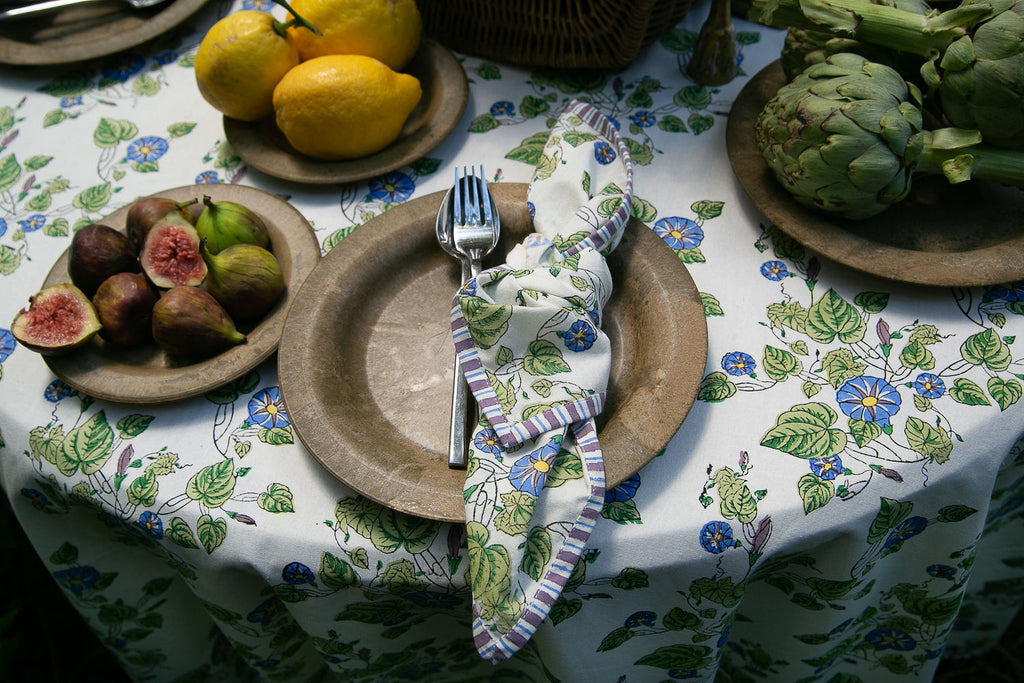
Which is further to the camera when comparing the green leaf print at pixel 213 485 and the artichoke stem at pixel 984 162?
the artichoke stem at pixel 984 162

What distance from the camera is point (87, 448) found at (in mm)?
747

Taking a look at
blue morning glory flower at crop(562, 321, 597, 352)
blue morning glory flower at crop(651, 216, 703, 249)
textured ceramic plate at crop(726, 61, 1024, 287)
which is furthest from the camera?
blue morning glory flower at crop(651, 216, 703, 249)

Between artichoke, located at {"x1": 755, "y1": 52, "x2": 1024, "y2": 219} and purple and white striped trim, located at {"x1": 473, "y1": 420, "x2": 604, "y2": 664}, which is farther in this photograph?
artichoke, located at {"x1": 755, "y1": 52, "x2": 1024, "y2": 219}

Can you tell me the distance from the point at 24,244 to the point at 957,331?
117 cm

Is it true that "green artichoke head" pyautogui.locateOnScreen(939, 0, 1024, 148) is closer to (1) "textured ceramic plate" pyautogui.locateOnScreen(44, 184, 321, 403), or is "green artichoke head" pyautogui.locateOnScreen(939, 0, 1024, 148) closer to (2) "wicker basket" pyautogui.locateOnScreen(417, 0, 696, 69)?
(2) "wicker basket" pyautogui.locateOnScreen(417, 0, 696, 69)

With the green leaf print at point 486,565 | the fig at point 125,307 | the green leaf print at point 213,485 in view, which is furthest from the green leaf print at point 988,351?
the fig at point 125,307

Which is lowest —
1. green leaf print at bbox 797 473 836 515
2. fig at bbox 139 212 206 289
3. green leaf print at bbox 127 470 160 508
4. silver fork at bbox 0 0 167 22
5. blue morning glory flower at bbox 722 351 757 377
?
green leaf print at bbox 127 470 160 508

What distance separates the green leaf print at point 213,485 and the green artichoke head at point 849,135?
717 millimetres

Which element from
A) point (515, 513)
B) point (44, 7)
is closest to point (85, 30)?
point (44, 7)

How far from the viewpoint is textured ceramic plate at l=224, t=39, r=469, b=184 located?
97 cm

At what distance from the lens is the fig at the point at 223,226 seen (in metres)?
0.83

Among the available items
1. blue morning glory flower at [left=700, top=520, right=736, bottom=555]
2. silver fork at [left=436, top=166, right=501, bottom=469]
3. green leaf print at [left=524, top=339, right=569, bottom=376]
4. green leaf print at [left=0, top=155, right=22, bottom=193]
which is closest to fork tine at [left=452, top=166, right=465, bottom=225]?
silver fork at [left=436, top=166, right=501, bottom=469]

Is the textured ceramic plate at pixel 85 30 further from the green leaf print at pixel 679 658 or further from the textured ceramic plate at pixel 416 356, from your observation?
the green leaf print at pixel 679 658

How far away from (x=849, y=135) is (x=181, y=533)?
817mm
